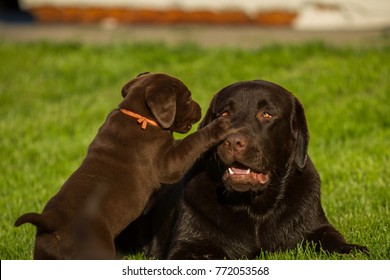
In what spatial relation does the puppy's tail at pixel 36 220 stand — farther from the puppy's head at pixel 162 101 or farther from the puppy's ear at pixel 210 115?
the puppy's ear at pixel 210 115

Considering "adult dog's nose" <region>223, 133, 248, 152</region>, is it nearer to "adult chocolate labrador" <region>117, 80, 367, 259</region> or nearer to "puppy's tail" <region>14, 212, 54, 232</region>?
"adult chocolate labrador" <region>117, 80, 367, 259</region>

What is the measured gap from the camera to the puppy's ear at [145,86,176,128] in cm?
531

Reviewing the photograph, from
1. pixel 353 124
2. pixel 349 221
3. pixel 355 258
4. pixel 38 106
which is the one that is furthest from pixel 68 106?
pixel 355 258

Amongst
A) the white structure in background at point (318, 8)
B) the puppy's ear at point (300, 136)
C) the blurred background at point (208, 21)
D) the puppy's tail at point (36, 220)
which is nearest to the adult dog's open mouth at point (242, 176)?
the puppy's ear at point (300, 136)

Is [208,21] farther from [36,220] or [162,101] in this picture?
[36,220]

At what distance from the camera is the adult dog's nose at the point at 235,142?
17.0ft

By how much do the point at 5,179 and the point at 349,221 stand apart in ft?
13.8

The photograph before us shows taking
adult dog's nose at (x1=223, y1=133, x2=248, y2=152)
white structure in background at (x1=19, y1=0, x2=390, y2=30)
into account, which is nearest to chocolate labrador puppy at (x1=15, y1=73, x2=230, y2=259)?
adult dog's nose at (x1=223, y1=133, x2=248, y2=152)

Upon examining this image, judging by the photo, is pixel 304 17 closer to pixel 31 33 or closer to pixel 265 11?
pixel 265 11

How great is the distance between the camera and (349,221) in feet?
21.4

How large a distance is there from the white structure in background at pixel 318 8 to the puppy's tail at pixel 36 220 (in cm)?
1119

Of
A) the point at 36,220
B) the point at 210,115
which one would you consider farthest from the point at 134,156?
the point at 36,220

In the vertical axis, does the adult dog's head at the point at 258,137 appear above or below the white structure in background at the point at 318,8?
above
